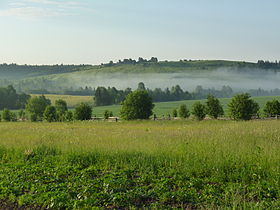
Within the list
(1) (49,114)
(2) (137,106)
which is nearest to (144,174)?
(2) (137,106)

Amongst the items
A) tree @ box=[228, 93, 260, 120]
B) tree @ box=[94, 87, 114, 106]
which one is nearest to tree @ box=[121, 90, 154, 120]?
tree @ box=[228, 93, 260, 120]

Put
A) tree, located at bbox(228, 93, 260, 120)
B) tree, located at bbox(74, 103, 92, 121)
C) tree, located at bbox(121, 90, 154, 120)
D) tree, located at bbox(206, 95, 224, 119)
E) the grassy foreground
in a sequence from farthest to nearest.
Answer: tree, located at bbox(74, 103, 92, 121) < tree, located at bbox(206, 95, 224, 119) < tree, located at bbox(121, 90, 154, 120) < tree, located at bbox(228, 93, 260, 120) < the grassy foreground

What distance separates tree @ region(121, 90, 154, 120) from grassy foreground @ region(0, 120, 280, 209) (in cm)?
4025

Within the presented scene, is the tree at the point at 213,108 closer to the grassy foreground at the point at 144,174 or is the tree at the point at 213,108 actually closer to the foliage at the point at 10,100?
the grassy foreground at the point at 144,174

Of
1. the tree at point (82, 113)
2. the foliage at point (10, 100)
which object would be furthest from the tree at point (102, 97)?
the tree at point (82, 113)

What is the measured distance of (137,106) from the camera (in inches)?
2147

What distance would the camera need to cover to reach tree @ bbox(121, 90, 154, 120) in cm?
5441

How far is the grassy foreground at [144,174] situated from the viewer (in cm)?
763

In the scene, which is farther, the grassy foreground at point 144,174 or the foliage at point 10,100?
the foliage at point 10,100

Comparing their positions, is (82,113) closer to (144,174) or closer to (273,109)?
(273,109)

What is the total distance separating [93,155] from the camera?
11.6 metres

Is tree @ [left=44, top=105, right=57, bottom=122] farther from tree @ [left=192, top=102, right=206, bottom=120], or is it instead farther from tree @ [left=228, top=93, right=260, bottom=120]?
tree @ [left=228, top=93, right=260, bottom=120]

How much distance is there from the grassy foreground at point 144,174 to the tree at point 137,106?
132 feet

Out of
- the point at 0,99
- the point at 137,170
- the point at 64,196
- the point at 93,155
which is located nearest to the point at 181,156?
the point at 137,170
